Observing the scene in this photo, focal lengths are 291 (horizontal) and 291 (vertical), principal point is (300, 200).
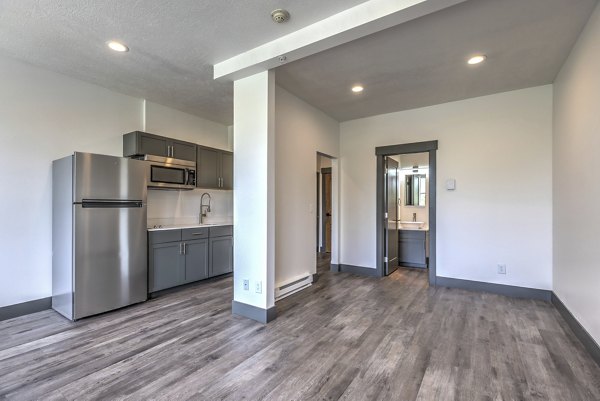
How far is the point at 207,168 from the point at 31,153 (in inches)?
83.7

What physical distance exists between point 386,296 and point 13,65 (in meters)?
5.07

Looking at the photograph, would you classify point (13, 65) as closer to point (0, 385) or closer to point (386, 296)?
point (0, 385)

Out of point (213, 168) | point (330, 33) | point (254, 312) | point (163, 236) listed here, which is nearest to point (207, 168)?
point (213, 168)

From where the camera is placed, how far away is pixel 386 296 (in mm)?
3855

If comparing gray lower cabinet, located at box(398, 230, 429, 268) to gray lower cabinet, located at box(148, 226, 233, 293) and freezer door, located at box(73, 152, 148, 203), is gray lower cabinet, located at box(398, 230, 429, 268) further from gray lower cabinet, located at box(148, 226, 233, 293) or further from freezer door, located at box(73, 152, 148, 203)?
freezer door, located at box(73, 152, 148, 203)

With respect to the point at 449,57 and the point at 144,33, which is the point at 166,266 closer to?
the point at 144,33

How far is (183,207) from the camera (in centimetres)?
478

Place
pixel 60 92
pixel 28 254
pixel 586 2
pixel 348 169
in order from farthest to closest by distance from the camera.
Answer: pixel 348 169
pixel 60 92
pixel 28 254
pixel 586 2

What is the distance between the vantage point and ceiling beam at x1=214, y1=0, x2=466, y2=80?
6.93 ft

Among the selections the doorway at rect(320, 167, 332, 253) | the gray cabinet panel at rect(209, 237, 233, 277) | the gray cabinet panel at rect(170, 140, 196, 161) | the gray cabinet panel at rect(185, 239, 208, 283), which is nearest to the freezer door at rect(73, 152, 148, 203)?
the gray cabinet panel at rect(170, 140, 196, 161)

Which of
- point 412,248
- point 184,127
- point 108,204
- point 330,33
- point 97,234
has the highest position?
point 330,33

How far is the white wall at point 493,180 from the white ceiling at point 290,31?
35cm

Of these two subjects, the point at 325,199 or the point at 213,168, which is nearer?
the point at 213,168

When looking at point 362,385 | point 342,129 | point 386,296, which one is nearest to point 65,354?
point 362,385
